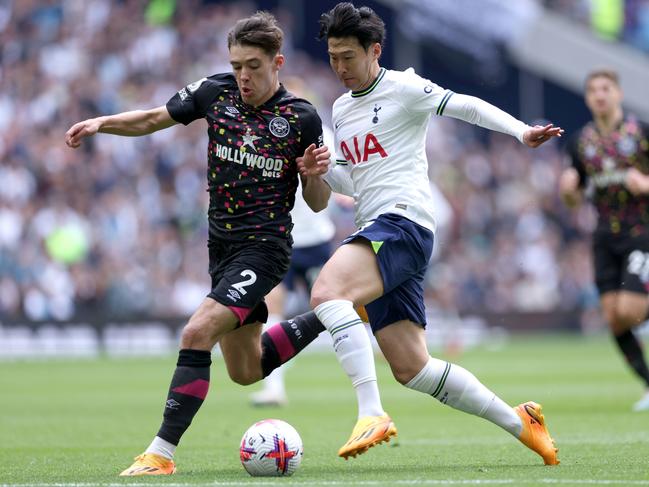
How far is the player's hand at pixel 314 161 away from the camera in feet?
23.5

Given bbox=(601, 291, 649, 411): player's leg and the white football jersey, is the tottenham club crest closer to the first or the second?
the white football jersey

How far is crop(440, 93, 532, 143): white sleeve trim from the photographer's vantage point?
6.96 meters

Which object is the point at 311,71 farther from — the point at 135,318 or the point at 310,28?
the point at 135,318

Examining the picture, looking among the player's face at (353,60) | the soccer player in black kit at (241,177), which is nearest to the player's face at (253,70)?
the soccer player in black kit at (241,177)

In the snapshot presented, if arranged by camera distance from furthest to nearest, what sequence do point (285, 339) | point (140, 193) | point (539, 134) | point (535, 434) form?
point (140, 193) → point (285, 339) → point (535, 434) → point (539, 134)

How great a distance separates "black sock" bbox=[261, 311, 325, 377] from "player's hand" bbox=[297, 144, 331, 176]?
1.21 meters

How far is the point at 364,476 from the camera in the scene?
6633 millimetres

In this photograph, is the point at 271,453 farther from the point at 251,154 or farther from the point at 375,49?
the point at 375,49

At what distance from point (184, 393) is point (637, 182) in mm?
5417

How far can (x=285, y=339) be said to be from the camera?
8.22 m

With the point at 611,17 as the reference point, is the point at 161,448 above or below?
below

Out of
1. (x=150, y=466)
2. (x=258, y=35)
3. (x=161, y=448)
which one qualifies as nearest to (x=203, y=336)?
(x=161, y=448)

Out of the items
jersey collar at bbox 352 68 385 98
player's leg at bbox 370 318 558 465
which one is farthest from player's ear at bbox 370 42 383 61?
player's leg at bbox 370 318 558 465

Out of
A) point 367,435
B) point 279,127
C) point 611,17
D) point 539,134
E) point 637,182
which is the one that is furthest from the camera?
point 611,17
